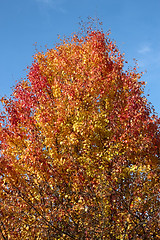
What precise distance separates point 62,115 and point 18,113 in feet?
18.8

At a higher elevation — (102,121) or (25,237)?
(102,121)

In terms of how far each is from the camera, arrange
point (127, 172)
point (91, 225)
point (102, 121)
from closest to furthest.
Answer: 1. point (91, 225)
2. point (127, 172)
3. point (102, 121)

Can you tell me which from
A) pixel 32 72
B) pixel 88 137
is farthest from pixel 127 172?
pixel 32 72

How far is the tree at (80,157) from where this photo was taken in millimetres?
11797

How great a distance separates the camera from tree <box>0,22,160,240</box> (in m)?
11.8

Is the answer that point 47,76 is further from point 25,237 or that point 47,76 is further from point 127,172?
point 25,237

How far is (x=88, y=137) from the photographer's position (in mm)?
15141

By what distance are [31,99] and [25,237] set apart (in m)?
10.3

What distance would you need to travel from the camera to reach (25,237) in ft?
42.7

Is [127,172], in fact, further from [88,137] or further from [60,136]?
[60,136]

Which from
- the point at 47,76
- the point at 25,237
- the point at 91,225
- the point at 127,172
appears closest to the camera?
the point at 91,225

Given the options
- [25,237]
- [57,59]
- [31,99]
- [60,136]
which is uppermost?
[57,59]

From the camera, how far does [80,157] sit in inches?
525

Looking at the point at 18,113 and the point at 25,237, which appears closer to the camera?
the point at 25,237
